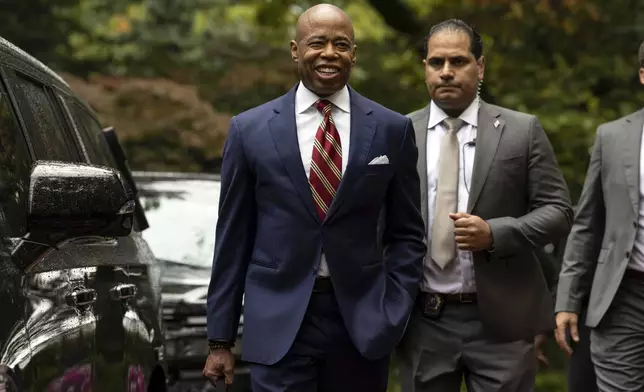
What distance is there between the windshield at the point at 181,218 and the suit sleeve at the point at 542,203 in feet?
13.3

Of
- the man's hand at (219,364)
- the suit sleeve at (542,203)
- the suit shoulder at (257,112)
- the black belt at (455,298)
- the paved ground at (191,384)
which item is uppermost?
the suit shoulder at (257,112)

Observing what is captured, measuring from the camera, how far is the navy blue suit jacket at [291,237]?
5.08m

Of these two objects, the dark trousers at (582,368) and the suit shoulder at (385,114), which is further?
the dark trousers at (582,368)

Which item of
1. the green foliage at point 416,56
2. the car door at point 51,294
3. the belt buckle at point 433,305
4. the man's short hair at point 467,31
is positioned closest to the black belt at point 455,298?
the belt buckle at point 433,305

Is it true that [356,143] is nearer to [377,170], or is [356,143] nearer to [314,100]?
[377,170]

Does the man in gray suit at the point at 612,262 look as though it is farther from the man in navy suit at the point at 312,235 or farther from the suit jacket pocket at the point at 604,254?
the man in navy suit at the point at 312,235

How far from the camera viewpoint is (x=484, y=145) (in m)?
6.12

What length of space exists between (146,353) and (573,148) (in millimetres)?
9550

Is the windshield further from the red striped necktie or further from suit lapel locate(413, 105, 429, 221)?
the red striped necktie

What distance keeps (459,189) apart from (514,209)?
280mm

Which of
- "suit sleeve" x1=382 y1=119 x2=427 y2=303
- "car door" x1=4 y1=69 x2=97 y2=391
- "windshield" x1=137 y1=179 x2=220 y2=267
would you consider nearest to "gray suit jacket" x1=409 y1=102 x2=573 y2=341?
"suit sleeve" x1=382 y1=119 x2=427 y2=303

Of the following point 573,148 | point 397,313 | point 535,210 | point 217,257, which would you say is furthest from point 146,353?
point 573,148

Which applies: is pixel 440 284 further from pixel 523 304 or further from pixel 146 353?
pixel 146 353

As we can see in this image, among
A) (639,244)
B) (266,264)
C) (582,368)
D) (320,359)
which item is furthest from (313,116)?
(582,368)
